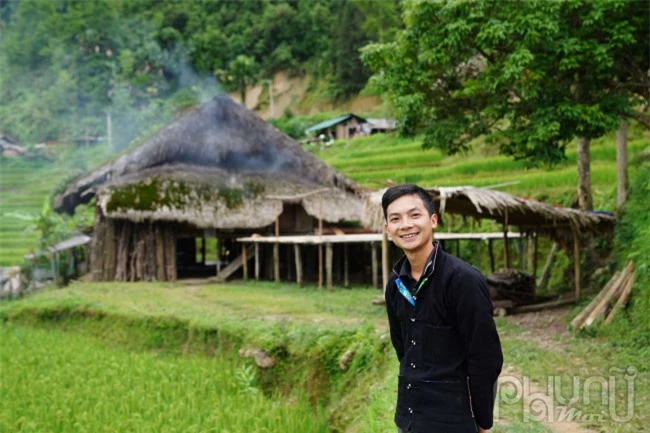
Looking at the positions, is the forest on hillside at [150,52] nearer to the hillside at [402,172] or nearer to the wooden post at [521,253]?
the hillside at [402,172]

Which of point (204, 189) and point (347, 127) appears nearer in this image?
point (204, 189)

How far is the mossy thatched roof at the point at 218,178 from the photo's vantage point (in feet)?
54.1

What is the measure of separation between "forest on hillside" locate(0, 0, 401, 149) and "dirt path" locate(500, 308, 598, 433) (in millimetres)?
32844

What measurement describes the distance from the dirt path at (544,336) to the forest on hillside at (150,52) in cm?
3284

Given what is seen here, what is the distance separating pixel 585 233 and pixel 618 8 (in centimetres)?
434

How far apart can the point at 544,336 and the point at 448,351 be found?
19.2 feet

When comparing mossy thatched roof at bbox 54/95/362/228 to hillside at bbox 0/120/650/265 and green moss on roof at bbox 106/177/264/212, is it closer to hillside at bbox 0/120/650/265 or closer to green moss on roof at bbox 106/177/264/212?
green moss on roof at bbox 106/177/264/212

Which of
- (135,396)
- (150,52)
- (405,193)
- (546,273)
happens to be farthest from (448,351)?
(150,52)

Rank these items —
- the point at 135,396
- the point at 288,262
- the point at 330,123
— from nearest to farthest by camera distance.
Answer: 1. the point at 135,396
2. the point at 288,262
3. the point at 330,123

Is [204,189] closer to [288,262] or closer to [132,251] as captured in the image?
[132,251]

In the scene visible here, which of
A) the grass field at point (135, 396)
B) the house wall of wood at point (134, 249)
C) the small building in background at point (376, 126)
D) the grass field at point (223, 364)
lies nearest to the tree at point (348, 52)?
the small building in background at point (376, 126)

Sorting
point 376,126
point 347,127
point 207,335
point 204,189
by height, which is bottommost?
point 207,335

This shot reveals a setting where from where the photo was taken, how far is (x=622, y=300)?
788cm

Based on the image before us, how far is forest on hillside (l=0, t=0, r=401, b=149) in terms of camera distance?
144 ft
